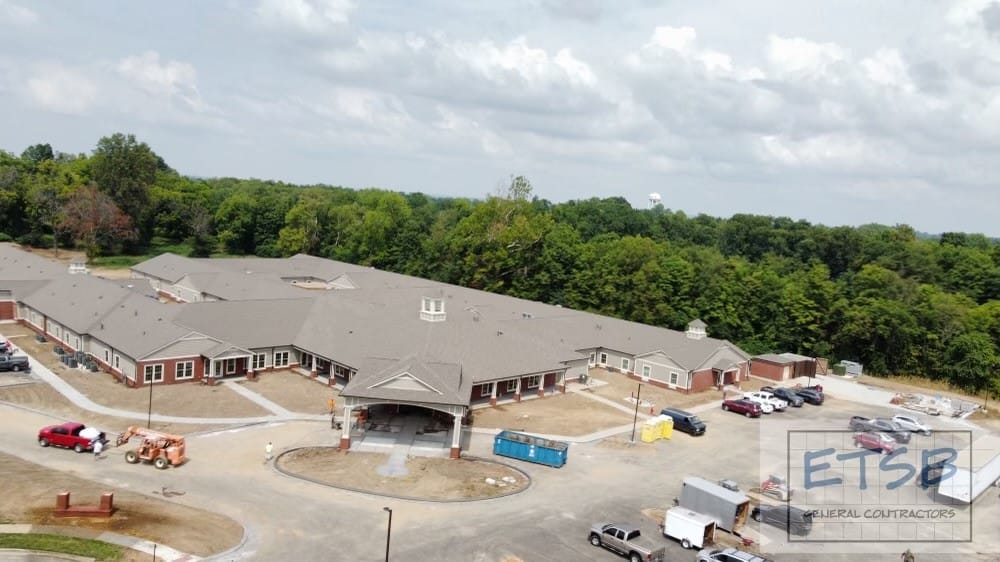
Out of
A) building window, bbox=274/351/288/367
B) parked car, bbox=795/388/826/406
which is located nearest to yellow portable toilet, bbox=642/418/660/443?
parked car, bbox=795/388/826/406

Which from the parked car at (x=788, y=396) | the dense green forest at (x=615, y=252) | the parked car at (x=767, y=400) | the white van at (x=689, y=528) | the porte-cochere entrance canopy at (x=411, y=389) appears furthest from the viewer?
the dense green forest at (x=615, y=252)

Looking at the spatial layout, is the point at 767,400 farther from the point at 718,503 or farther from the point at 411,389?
the point at 411,389

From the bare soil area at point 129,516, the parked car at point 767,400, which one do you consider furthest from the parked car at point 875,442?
the bare soil area at point 129,516

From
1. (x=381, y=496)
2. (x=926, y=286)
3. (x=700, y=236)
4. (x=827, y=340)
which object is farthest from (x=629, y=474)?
(x=700, y=236)

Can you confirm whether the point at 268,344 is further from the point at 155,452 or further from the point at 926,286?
the point at 926,286

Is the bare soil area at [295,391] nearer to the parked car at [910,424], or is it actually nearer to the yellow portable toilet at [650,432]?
the yellow portable toilet at [650,432]

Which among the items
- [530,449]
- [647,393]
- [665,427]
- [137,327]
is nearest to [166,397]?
[137,327]
